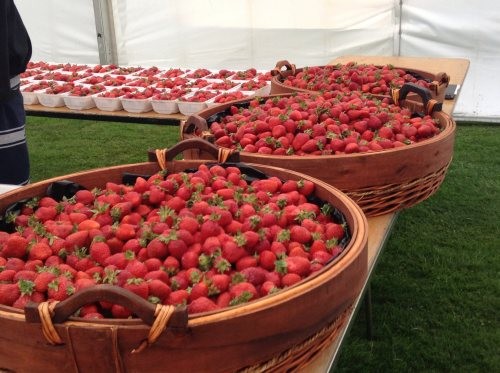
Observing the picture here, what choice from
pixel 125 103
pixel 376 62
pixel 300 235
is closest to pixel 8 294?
pixel 300 235

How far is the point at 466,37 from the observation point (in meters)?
5.75

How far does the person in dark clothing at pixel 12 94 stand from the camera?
2281 millimetres

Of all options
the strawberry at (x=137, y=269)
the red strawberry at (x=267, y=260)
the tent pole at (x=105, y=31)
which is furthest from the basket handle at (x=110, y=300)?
the tent pole at (x=105, y=31)

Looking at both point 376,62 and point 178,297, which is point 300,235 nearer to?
point 178,297

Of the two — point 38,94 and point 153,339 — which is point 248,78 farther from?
point 153,339

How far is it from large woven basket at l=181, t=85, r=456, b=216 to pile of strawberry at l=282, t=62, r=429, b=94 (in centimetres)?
89

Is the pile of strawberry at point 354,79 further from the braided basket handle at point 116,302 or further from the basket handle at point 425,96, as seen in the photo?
the braided basket handle at point 116,302

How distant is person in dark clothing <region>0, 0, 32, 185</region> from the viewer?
2.28m

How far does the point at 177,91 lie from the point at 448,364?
2.06 meters

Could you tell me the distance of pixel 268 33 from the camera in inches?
247

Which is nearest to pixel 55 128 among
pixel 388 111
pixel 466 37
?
pixel 466 37

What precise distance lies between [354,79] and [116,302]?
2227 millimetres

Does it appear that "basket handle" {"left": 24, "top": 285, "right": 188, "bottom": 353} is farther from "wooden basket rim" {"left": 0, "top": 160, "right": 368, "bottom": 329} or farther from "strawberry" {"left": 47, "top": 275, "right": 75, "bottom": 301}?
"strawberry" {"left": 47, "top": 275, "right": 75, "bottom": 301}

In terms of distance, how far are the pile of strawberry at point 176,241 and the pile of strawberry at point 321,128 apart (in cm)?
32
